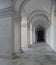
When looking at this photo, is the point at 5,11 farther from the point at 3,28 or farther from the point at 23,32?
the point at 23,32

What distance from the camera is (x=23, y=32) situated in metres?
14.3

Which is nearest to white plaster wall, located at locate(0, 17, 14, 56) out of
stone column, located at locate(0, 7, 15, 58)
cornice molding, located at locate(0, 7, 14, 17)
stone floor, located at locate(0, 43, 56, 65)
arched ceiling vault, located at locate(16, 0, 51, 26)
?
stone column, located at locate(0, 7, 15, 58)

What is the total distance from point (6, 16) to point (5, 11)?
32 cm

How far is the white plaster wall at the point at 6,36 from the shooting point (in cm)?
764

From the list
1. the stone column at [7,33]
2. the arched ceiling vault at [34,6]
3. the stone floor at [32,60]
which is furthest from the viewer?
the arched ceiling vault at [34,6]

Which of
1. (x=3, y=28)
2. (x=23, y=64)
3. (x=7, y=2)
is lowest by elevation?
(x=23, y=64)

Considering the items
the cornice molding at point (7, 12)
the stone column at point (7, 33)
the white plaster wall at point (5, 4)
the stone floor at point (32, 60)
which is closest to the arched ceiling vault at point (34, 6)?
the white plaster wall at point (5, 4)

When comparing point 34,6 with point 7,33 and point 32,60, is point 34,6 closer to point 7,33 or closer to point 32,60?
point 7,33

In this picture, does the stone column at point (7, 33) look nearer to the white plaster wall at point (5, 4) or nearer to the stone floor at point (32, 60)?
the white plaster wall at point (5, 4)

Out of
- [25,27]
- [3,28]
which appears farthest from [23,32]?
[3,28]

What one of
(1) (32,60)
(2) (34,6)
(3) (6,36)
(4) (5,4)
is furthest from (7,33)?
(2) (34,6)

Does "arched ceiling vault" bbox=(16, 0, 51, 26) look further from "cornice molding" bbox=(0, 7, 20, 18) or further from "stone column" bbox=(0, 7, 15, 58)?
"stone column" bbox=(0, 7, 15, 58)

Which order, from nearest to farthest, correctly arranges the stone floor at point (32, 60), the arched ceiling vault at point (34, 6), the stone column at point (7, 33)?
1. the stone floor at point (32, 60)
2. the stone column at point (7, 33)
3. the arched ceiling vault at point (34, 6)

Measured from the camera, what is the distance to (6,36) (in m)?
7.75
